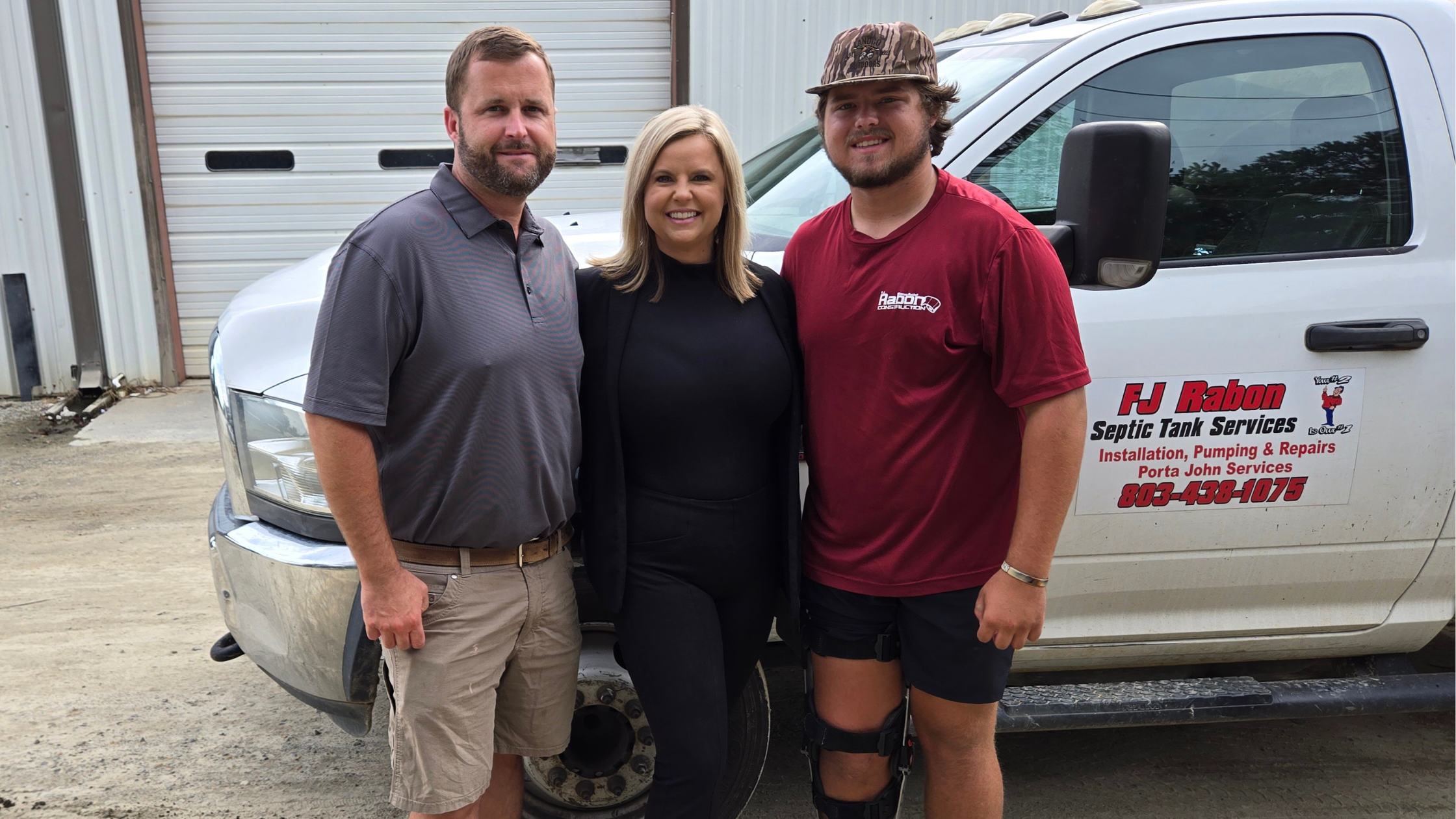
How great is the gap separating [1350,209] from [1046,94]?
0.86 metres

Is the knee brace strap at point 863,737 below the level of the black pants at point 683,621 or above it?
below

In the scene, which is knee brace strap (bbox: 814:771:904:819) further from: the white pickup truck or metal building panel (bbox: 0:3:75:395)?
metal building panel (bbox: 0:3:75:395)

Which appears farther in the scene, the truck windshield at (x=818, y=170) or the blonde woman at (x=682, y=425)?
the truck windshield at (x=818, y=170)

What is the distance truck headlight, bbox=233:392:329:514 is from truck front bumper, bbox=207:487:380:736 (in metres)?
0.09

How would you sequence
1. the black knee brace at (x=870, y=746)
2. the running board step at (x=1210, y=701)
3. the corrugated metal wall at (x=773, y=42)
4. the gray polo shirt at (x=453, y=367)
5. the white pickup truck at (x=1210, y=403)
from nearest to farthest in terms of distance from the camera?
1. the gray polo shirt at (x=453, y=367)
2. the black knee brace at (x=870, y=746)
3. the white pickup truck at (x=1210, y=403)
4. the running board step at (x=1210, y=701)
5. the corrugated metal wall at (x=773, y=42)

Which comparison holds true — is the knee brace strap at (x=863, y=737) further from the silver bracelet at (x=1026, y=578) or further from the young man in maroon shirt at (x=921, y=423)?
the silver bracelet at (x=1026, y=578)

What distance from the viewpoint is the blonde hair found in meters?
2.12

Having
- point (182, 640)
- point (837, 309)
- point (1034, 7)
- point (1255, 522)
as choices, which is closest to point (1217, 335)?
point (1255, 522)

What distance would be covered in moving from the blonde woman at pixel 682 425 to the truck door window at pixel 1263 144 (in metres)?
0.92

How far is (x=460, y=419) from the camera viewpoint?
1.94m

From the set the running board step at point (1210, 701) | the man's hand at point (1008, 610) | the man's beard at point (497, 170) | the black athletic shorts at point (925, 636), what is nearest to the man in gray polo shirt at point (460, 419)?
the man's beard at point (497, 170)

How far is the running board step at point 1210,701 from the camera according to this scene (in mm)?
2611

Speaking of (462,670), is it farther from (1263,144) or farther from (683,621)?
(1263,144)

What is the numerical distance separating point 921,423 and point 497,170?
969 mm
